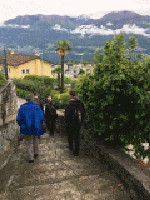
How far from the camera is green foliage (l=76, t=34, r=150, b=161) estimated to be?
3885mm

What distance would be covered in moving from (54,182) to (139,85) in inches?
96.5

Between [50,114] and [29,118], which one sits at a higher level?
[29,118]

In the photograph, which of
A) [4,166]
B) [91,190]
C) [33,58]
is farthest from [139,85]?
[33,58]

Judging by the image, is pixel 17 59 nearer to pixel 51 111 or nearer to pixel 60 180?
pixel 51 111

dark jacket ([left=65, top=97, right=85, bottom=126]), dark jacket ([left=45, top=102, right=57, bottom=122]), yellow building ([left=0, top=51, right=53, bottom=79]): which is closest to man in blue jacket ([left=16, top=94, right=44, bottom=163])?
dark jacket ([left=65, top=97, right=85, bottom=126])

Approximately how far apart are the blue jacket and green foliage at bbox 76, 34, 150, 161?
1298 mm

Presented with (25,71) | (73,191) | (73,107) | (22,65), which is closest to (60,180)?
(73,191)

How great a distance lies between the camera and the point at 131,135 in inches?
169

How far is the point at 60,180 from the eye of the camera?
13.0 ft

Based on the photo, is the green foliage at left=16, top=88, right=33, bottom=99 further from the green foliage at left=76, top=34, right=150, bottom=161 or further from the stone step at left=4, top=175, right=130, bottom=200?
the stone step at left=4, top=175, right=130, bottom=200

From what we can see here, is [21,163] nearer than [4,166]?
No

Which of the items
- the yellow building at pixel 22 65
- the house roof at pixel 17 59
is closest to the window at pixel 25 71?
the yellow building at pixel 22 65

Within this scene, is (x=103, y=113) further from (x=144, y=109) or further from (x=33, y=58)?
(x=33, y=58)

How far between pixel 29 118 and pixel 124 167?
2.30m
